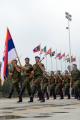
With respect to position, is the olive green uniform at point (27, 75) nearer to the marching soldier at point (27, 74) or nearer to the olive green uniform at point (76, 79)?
the marching soldier at point (27, 74)

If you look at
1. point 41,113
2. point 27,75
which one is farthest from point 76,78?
point 41,113

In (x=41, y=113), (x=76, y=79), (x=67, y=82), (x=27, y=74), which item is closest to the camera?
(x=41, y=113)

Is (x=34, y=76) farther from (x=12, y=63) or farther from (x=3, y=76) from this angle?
(x=3, y=76)

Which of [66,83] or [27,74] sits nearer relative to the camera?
[27,74]

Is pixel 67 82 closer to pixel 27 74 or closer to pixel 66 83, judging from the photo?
pixel 66 83

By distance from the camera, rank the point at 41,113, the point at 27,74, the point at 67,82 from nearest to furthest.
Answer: the point at 41,113, the point at 27,74, the point at 67,82

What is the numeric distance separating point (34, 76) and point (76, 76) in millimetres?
4024

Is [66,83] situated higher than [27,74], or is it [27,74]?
[66,83]

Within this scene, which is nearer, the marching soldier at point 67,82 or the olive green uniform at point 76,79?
the olive green uniform at point 76,79

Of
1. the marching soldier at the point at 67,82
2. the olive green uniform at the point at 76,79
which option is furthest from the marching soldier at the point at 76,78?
the marching soldier at the point at 67,82

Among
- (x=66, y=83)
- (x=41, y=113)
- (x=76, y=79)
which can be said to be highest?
(x=66, y=83)

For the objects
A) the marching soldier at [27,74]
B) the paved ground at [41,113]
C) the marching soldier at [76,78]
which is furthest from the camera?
the marching soldier at [76,78]

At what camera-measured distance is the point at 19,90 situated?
20359mm

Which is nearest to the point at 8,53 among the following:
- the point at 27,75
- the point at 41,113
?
the point at 27,75
